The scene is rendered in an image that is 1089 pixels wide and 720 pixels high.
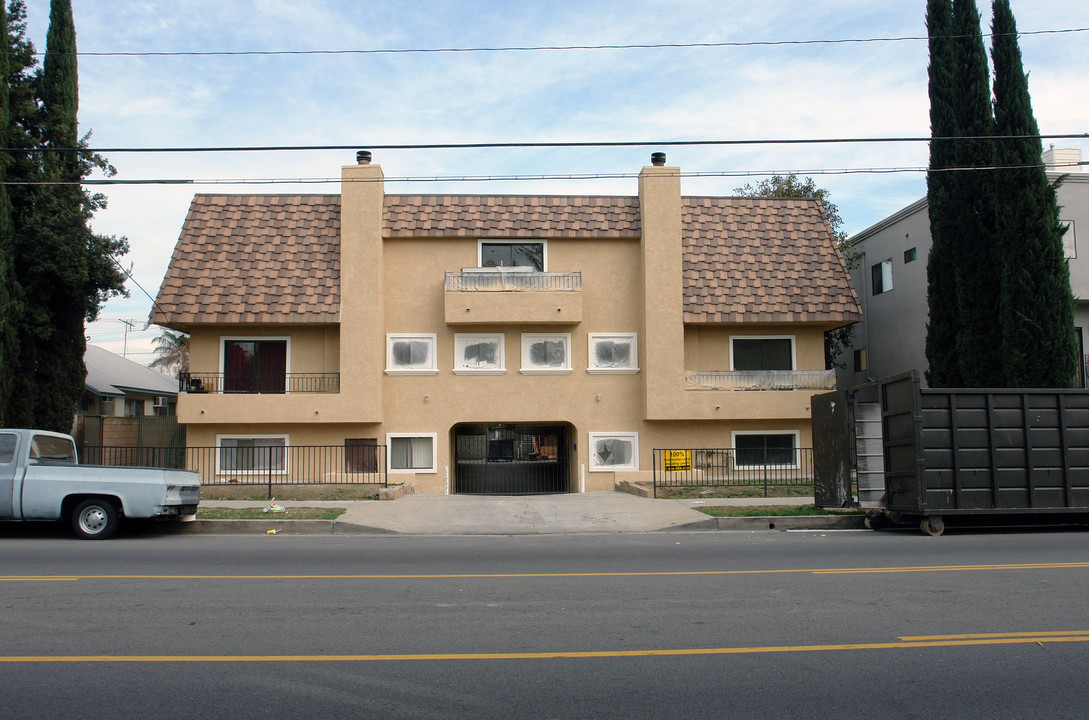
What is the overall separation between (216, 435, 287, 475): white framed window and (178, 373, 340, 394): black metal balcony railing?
1.30 metres

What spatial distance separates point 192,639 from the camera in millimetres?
6898

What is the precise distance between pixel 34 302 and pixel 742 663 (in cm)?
2232

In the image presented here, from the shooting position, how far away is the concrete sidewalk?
15.2 metres

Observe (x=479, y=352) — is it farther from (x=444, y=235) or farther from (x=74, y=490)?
(x=74, y=490)

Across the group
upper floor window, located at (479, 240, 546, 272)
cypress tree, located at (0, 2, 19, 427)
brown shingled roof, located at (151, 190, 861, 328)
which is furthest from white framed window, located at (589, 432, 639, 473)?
cypress tree, located at (0, 2, 19, 427)

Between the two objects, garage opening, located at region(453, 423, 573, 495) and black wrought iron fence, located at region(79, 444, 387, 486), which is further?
garage opening, located at region(453, 423, 573, 495)

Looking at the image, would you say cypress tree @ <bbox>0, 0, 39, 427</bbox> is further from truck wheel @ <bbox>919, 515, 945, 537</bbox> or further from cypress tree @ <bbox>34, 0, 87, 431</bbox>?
truck wheel @ <bbox>919, 515, 945, 537</bbox>

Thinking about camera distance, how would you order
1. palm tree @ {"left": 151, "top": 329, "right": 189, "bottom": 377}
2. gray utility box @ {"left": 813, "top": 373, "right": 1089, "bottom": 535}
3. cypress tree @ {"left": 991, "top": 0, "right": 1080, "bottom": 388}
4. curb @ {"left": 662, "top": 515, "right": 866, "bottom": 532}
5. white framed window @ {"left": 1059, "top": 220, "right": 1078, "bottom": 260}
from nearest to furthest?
gray utility box @ {"left": 813, "top": 373, "right": 1089, "bottom": 535}
curb @ {"left": 662, "top": 515, "right": 866, "bottom": 532}
cypress tree @ {"left": 991, "top": 0, "right": 1080, "bottom": 388}
white framed window @ {"left": 1059, "top": 220, "right": 1078, "bottom": 260}
palm tree @ {"left": 151, "top": 329, "right": 189, "bottom": 377}

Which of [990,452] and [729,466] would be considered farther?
[729,466]

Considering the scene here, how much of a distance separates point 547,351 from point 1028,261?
11.9 meters

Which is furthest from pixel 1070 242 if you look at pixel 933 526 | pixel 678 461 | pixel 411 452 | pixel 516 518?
pixel 411 452

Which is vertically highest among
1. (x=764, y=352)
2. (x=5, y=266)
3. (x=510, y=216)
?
(x=510, y=216)

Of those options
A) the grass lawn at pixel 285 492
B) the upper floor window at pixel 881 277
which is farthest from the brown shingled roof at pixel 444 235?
the grass lawn at pixel 285 492

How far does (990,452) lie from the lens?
46.1ft
